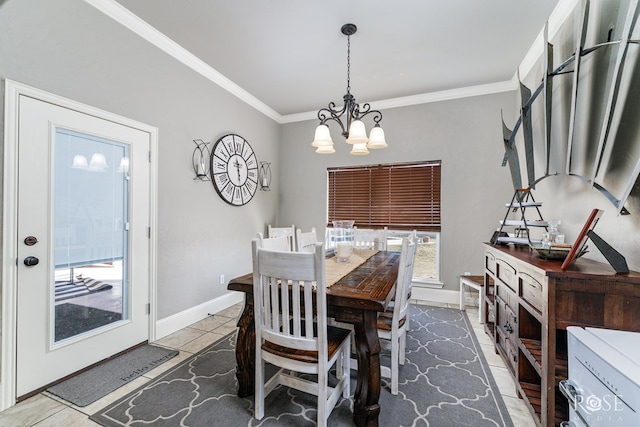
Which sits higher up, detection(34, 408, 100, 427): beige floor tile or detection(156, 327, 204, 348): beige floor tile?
detection(34, 408, 100, 427): beige floor tile

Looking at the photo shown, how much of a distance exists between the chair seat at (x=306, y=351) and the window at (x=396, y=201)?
255 centimetres

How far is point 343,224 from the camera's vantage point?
118 inches

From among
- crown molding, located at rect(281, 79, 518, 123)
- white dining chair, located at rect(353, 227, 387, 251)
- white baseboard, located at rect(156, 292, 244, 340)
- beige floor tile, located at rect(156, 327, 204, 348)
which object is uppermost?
crown molding, located at rect(281, 79, 518, 123)

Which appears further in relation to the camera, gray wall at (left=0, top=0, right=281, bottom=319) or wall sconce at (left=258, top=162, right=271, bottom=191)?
wall sconce at (left=258, top=162, right=271, bottom=191)

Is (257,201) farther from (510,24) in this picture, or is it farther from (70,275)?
(510,24)

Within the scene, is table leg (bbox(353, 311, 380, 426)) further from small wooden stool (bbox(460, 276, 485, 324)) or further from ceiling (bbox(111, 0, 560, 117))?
ceiling (bbox(111, 0, 560, 117))

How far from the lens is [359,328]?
1.53 meters

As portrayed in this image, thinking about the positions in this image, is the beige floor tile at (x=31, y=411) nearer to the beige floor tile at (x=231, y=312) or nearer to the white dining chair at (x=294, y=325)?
the white dining chair at (x=294, y=325)

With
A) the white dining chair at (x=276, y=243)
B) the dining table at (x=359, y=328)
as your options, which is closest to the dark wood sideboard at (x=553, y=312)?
the dining table at (x=359, y=328)

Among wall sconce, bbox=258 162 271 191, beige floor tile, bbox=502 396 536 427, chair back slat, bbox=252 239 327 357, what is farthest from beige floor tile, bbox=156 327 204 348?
beige floor tile, bbox=502 396 536 427

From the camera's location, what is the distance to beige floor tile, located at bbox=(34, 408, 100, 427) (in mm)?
1574

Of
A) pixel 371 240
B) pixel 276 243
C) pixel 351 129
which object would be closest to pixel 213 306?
pixel 276 243

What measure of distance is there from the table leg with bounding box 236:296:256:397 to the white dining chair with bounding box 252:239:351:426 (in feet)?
0.61

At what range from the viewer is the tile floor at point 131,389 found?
1.60 m
